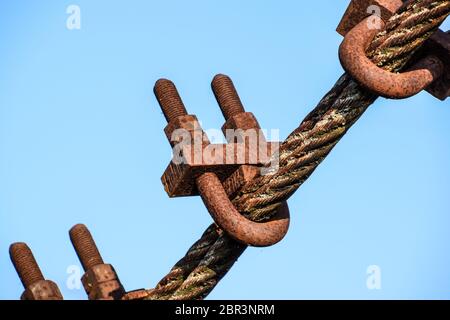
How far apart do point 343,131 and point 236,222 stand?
1.89 feet

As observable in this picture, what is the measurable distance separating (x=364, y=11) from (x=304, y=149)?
0.63 m

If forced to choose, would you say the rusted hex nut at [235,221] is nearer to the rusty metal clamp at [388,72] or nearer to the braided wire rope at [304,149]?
the braided wire rope at [304,149]

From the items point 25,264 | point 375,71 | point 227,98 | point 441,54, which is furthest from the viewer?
point 25,264

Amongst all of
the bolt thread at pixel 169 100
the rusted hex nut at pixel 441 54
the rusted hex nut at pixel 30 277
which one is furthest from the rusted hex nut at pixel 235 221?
the rusted hex nut at pixel 30 277

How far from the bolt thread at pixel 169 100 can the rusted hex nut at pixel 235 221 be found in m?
0.33

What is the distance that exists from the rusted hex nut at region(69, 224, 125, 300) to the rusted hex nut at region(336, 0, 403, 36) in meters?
1.61

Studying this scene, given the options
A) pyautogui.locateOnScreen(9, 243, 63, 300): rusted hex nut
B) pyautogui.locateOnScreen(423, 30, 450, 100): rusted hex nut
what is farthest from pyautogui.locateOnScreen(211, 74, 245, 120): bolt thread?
pyautogui.locateOnScreen(9, 243, 63, 300): rusted hex nut

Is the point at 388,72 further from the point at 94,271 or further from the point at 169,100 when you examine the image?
the point at 94,271

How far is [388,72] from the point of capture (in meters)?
3.10

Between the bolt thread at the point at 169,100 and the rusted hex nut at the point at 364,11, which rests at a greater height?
the rusted hex nut at the point at 364,11

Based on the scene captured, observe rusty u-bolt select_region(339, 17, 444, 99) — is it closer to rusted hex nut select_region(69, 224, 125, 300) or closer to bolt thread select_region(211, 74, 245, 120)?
bolt thread select_region(211, 74, 245, 120)

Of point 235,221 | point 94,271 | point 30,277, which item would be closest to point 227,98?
point 235,221

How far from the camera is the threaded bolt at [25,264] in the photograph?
3949mm

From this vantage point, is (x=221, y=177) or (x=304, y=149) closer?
(x=304, y=149)
